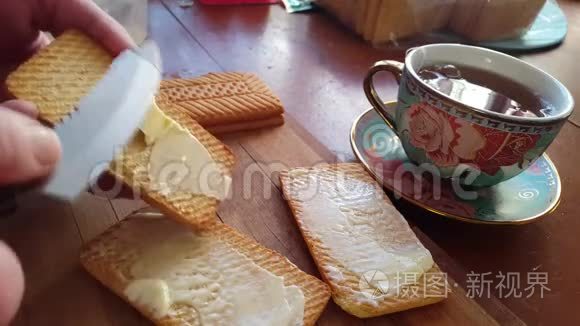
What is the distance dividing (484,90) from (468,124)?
8 centimetres

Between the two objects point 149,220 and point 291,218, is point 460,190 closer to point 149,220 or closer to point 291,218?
point 291,218

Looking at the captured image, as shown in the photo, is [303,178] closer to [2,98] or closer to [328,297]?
[328,297]

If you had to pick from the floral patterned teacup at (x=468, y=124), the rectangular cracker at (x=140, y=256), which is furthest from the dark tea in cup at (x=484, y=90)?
the rectangular cracker at (x=140, y=256)

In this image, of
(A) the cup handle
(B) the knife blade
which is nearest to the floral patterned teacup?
(A) the cup handle

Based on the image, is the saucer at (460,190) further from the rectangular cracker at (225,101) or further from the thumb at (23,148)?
the thumb at (23,148)

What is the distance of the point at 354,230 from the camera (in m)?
0.49

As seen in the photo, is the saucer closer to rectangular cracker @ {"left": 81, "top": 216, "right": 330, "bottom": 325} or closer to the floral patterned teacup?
the floral patterned teacup

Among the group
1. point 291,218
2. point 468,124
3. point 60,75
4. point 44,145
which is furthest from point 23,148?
point 468,124

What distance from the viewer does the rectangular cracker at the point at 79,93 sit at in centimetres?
44

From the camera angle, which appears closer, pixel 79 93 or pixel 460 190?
pixel 79 93

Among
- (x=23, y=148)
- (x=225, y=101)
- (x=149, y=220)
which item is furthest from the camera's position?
(x=225, y=101)

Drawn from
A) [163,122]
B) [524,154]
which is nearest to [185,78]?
[163,122]

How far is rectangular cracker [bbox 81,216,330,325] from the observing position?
0.41 m

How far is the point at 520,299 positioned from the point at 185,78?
1.41 feet
